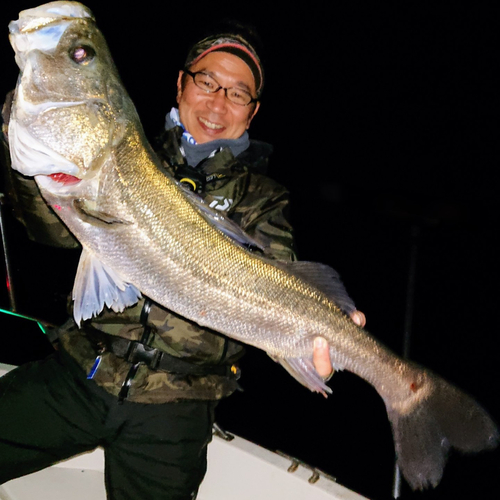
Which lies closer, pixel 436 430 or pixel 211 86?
pixel 436 430

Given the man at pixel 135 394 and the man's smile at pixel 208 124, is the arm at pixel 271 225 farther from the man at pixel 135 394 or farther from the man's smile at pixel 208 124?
the man's smile at pixel 208 124

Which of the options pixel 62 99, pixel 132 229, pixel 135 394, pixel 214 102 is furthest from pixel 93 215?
pixel 214 102

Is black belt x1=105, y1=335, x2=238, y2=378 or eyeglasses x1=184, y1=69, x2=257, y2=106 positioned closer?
black belt x1=105, y1=335, x2=238, y2=378

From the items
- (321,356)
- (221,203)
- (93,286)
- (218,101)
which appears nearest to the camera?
(93,286)

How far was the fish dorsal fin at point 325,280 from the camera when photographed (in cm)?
227

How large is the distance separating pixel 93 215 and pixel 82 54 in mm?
692

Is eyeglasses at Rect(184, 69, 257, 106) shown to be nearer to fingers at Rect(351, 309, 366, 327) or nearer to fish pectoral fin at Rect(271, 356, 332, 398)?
fingers at Rect(351, 309, 366, 327)

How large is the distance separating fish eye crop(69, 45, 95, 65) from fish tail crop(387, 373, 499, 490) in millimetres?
2452

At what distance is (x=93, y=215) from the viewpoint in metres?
1.85

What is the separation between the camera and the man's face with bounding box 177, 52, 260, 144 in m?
2.97

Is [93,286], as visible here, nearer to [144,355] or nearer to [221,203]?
[144,355]

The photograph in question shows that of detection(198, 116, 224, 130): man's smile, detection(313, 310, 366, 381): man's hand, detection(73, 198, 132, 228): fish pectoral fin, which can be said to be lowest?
detection(313, 310, 366, 381): man's hand

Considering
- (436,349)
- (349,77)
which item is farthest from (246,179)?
(349,77)

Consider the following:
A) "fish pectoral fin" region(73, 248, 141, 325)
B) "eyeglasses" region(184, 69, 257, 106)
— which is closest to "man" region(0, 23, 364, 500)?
"fish pectoral fin" region(73, 248, 141, 325)
